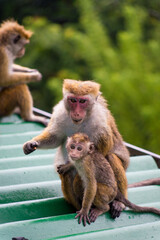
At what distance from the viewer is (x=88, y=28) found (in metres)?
15.4

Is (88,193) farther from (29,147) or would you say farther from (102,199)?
(29,147)

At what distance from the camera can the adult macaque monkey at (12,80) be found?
25.9 ft

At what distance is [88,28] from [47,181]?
1111 centimetres

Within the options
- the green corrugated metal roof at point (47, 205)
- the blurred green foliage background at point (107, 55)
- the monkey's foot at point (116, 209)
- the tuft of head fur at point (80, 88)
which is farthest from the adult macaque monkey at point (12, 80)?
the blurred green foliage background at point (107, 55)

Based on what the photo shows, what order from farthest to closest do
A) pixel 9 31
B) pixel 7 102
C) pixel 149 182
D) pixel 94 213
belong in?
pixel 9 31
pixel 7 102
pixel 149 182
pixel 94 213

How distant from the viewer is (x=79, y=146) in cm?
412

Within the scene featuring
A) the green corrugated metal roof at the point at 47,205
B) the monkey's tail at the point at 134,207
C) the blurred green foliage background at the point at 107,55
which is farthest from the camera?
the blurred green foliage background at the point at 107,55

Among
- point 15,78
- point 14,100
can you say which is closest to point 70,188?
point 14,100

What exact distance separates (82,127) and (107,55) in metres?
10.2

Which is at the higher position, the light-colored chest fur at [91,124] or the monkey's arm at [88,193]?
the light-colored chest fur at [91,124]

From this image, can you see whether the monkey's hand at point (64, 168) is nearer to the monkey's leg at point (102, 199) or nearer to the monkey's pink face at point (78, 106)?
the monkey's leg at point (102, 199)

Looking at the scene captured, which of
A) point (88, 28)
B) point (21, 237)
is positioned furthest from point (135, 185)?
point (88, 28)

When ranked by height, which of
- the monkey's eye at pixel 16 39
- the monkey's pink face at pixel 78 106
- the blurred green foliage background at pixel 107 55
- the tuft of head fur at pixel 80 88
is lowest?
the blurred green foliage background at pixel 107 55

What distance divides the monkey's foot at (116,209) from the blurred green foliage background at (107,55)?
7.34 metres
